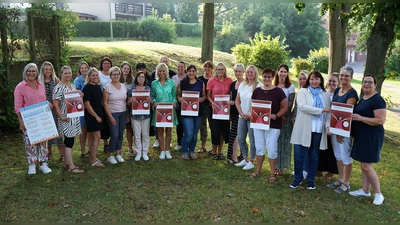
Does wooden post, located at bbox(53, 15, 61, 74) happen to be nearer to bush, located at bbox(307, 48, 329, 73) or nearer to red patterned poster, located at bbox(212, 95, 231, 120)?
red patterned poster, located at bbox(212, 95, 231, 120)

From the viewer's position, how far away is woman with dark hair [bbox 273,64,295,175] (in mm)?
6177

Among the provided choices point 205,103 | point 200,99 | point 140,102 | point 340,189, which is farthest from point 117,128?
point 340,189

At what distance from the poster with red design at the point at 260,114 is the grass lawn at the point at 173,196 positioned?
3.25 feet

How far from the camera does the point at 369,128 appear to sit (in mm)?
5129

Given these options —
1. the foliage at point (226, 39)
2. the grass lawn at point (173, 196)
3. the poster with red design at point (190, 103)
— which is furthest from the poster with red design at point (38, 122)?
the foliage at point (226, 39)

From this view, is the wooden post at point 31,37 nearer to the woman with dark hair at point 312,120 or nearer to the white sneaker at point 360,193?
the woman with dark hair at point 312,120

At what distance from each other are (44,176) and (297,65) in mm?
21282

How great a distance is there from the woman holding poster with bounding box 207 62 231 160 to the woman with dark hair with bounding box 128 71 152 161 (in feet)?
3.99

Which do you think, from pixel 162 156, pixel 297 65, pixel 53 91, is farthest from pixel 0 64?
pixel 297 65

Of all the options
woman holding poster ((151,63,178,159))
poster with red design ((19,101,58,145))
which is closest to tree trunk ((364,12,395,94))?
woman holding poster ((151,63,178,159))

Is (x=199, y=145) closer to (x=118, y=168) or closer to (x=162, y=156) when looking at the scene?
(x=162, y=156)

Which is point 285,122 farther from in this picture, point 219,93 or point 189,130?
point 189,130

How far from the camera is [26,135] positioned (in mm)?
6141

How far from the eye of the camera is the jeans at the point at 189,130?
7168 millimetres
